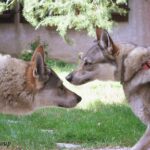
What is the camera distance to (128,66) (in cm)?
551

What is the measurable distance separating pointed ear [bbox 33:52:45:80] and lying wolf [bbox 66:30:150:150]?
0.70m

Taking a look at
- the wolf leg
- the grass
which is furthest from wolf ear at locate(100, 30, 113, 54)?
the grass

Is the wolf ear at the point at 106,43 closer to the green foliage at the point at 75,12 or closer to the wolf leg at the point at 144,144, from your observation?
the wolf leg at the point at 144,144

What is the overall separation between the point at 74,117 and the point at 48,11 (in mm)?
2297

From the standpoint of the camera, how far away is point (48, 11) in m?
9.54

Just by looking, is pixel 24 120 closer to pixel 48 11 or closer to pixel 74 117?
pixel 74 117

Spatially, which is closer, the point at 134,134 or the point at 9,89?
the point at 9,89

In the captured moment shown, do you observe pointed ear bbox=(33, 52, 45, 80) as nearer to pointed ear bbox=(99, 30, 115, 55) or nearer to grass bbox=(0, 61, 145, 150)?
pointed ear bbox=(99, 30, 115, 55)

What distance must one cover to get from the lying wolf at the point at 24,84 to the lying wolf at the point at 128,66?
0.54m

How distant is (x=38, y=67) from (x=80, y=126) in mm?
2478

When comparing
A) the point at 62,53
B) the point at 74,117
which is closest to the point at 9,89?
the point at 74,117

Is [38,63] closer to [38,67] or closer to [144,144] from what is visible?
[38,67]

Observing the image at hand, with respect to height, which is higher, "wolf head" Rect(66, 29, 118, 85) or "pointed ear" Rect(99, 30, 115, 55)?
"pointed ear" Rect(99, 30, 115, 55)

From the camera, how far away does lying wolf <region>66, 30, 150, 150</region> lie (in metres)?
5.50
